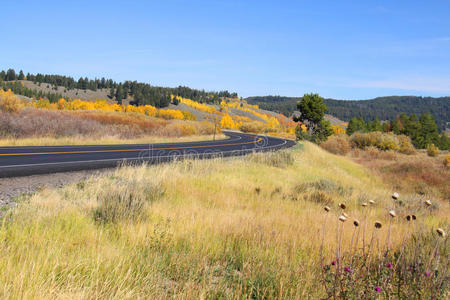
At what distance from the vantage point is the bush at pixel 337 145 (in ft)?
155

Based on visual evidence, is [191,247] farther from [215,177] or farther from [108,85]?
[108,85]

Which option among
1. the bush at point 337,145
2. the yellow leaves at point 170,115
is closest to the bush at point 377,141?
the bush at point 337,145

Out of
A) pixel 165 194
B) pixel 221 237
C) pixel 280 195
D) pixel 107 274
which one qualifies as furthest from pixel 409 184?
pixel 107 274

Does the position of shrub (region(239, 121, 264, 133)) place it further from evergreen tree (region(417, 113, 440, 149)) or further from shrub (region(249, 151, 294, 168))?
shrub (region(249, 151, 294, 168))

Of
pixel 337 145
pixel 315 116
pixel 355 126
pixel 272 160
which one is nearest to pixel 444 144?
pixel 355 126

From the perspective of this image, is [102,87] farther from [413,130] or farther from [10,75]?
[413,130]

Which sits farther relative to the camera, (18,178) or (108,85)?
(108,85)

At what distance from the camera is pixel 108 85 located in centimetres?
19488

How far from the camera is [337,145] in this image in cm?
4884

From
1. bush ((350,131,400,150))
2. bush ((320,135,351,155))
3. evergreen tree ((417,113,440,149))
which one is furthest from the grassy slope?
evergreen tree ((417,113,440,149))

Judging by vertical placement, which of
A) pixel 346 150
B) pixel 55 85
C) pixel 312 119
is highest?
pixel 55 85

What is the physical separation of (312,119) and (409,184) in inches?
1301

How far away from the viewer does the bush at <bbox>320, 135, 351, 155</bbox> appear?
1861 inches

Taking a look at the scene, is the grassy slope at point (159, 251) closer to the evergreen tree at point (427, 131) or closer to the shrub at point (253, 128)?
the shrub at point (253, 128)
